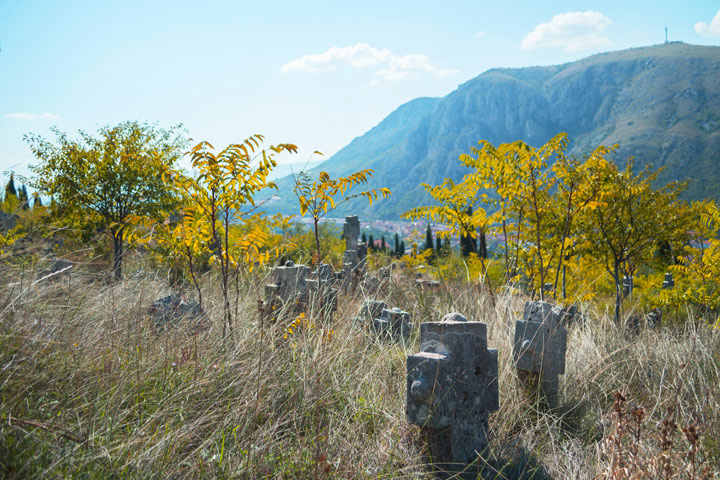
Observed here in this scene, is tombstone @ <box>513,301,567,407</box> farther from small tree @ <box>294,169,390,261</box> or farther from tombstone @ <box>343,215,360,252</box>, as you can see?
tombstone @ <box>343,215,360,252</box>

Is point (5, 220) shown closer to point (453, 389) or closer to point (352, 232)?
point (453, 389)

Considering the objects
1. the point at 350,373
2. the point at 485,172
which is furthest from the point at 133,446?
the point at 485,172

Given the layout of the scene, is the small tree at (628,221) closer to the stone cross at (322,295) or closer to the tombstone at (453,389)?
the stone cross at (322,295)

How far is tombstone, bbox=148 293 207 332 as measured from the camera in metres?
3.81

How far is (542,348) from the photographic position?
10.9 feet

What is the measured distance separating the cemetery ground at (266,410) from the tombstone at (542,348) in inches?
5.7

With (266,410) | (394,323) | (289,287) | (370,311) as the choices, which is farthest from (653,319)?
(266,410)

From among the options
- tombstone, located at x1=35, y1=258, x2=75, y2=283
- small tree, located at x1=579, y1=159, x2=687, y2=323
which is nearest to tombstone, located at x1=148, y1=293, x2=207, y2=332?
tombstone, located at x1=35, y1=258, x2=75, y2=283

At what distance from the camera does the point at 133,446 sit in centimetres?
211

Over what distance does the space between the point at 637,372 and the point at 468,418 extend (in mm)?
2582

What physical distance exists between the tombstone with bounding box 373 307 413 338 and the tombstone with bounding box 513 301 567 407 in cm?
129

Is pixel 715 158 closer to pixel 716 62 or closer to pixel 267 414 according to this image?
pixel 716 62

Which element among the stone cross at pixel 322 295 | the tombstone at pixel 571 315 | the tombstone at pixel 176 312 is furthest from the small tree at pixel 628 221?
the tombstone at pixel 176 312

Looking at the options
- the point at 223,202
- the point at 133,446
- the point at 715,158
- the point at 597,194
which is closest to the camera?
the point at 133,446
